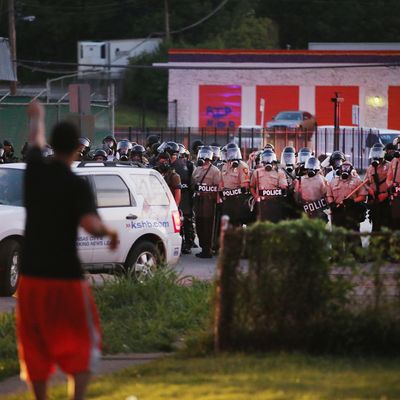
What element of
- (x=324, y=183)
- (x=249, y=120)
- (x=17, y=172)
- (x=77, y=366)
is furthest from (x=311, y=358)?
(x=249, y=120)

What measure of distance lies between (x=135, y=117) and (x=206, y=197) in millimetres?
58550

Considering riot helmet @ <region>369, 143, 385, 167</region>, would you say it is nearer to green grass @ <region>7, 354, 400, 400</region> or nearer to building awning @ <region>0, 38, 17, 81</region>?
green grass @ <region>7, 354, 400, 400</region>

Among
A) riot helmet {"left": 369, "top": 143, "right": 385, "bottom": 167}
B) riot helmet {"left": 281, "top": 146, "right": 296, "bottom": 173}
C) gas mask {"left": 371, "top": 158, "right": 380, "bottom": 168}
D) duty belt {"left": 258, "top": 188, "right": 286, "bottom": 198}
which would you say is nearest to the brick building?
riot helmet {"left": 281, "top": 146, "right": 296, "bottom": 173}

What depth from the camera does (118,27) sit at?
9550 centimetres

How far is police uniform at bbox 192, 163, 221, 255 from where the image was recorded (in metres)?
20.7

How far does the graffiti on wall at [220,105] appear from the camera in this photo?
2511 inches

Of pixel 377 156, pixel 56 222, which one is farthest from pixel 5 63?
pixel 56 222

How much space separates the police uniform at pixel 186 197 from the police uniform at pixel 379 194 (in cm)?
330

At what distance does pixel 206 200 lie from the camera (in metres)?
20.7

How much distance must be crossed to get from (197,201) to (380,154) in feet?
10.7

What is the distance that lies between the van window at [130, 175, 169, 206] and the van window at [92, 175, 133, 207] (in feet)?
0.62

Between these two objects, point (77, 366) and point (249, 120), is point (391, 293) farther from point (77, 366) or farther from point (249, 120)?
point (249, 120)

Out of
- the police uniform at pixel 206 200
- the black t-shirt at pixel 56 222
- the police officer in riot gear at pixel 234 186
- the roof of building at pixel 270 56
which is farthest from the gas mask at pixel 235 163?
the roof of building at pixel 270 56

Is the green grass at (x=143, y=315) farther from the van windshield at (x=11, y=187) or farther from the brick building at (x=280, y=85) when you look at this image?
the brick building at (x=280, y=85)
